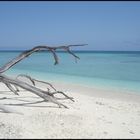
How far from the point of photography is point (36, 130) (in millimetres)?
5281

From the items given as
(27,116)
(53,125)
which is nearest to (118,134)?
(53,125)

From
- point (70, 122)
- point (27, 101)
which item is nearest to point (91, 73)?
point (27, 101)

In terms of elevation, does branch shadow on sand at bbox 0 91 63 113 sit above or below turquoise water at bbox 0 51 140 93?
below

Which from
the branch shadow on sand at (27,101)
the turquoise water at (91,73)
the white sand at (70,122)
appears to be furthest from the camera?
the turquoise water at (91,73)

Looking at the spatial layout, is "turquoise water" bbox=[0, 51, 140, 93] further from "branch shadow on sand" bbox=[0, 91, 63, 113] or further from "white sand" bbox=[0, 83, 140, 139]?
"white sand" bbox=[0, 83, 140, 139]

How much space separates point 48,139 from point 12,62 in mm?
2783

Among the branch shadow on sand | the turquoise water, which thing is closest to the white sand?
the branch shadow on sand

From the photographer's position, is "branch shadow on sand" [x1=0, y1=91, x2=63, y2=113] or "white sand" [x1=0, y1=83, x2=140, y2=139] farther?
"branch shadow on sand" [x1=0, y1=91, x2=63, y2=113]

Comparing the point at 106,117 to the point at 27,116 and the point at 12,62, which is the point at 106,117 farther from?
the point at 12,62

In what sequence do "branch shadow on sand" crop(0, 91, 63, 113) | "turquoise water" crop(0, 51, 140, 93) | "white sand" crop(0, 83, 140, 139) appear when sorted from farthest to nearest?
"turquoise water" crop(0, 51, 140, 93) < "branch shadow on sand" crop(0, 91, 63, 113) < "white sand" crop(0, 83, 140, 139)

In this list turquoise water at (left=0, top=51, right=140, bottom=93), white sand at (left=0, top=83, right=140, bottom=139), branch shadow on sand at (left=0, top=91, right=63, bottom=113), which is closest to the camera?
white sand at (left=0, top=83, right=140, bottom=139)

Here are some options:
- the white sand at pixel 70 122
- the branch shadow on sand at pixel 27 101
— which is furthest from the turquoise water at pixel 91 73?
the white sand at pixel 70 122

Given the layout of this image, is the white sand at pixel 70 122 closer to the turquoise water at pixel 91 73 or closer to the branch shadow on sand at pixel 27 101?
the branch shadow on sand at pixel 27 101

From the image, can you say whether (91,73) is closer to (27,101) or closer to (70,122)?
(27,101)
